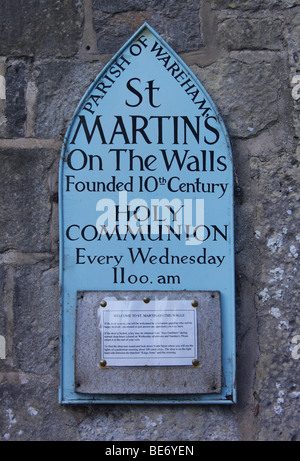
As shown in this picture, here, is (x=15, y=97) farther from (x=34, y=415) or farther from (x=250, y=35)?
(x=34, y=415)

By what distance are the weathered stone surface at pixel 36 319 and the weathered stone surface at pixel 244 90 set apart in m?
0.64

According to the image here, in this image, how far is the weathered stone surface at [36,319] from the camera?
138 centimetres

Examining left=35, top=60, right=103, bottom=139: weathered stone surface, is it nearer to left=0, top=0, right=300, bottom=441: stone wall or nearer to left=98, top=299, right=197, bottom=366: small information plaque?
left=0, top=0, right=300, bottom=441: stone wall

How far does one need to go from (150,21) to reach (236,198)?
544mm

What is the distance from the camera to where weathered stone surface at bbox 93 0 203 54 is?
1.44 metres

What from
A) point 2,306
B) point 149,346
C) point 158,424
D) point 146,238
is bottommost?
point 158,424

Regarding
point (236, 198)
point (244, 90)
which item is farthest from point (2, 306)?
point (244, 90)

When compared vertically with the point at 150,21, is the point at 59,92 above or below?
below

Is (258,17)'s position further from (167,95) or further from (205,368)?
(205,368)

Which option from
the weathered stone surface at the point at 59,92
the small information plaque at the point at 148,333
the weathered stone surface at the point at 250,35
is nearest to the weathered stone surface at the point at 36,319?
the small information plaque at the point at 148,333

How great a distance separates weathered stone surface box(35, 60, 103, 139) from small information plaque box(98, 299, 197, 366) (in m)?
0.50

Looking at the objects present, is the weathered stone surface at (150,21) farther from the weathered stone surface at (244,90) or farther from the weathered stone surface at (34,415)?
the weathered stone surface at (34,415)

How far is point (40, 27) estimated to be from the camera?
146 centimetres
